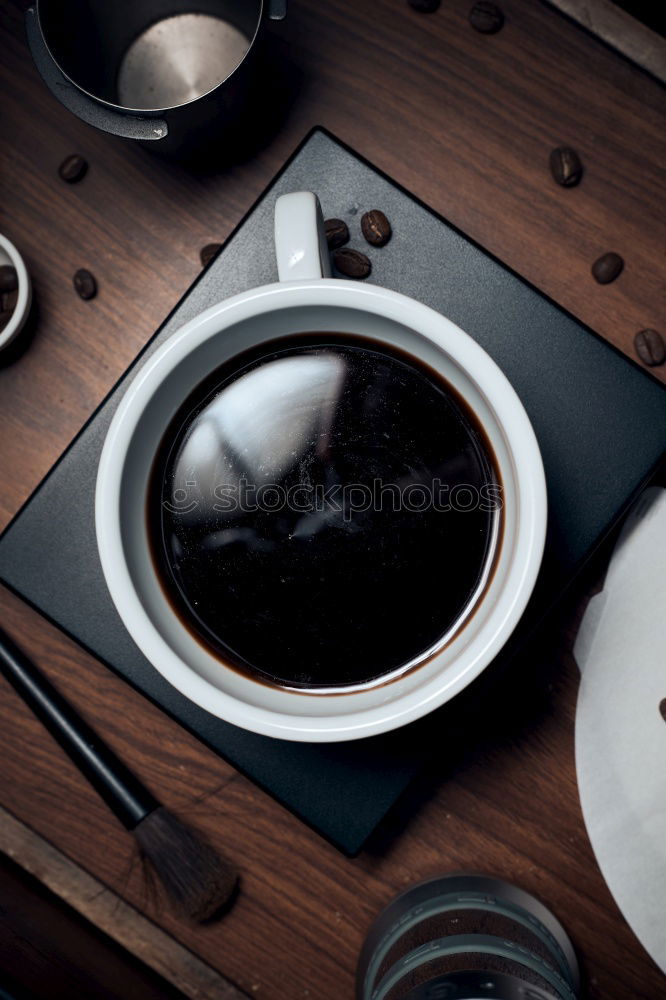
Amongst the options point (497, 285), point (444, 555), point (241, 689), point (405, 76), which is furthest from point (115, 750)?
point (405, 76)

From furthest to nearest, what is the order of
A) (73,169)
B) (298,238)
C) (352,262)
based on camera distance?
(73,169) < (352,262) < (298,238)

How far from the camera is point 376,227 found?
0.58 m

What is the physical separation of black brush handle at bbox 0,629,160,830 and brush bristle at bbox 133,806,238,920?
1 cm

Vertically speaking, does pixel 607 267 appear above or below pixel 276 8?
below

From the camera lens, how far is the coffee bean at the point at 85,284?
26.5 inches

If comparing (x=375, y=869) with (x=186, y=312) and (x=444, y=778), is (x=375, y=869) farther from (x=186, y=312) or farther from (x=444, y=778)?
(x=186, y=312)

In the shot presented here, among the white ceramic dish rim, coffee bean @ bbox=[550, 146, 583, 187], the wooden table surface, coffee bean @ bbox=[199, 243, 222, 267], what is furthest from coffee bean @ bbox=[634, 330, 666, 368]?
coffee bean @ bbox=[199, 243, 222, 267]

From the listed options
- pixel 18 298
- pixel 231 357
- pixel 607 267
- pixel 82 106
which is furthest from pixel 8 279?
pixel 607 267

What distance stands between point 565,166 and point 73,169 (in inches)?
15.9

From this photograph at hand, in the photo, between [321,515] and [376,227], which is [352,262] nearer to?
[376,227]

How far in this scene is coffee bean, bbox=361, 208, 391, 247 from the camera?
0.58 meters

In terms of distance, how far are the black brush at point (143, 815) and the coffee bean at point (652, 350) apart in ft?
1.74

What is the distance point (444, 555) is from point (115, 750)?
1.10ft

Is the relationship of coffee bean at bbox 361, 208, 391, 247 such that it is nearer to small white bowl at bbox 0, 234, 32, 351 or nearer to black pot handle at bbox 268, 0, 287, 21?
black pot handle at bbox 268, 0, 287, 21
